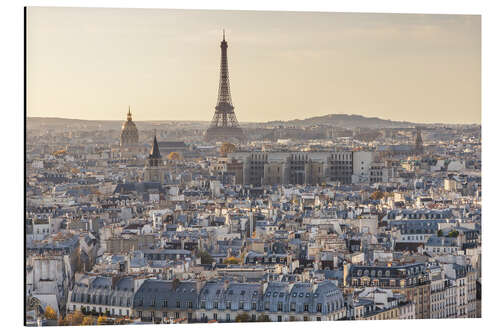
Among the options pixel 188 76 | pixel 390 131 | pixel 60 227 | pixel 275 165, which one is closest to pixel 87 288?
pixel 188 76

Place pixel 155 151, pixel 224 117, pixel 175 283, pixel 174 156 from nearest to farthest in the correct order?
pixel 175 283, pixel 224 117, pixel 155 151, pixel 174 156

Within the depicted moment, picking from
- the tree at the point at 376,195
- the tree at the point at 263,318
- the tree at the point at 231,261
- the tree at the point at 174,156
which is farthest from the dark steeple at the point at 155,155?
the tree at the point at 263,318

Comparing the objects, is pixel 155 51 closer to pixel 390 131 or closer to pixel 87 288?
pixel 87 288

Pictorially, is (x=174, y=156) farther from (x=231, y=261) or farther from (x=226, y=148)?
(x=231, y=261)

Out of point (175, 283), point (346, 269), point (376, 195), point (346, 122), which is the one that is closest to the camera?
point (175, 283)

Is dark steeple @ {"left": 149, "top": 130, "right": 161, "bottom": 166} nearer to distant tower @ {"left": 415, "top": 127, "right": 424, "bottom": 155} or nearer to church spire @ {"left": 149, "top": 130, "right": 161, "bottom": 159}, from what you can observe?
church spire @ {"left": 149, "top": 130, "right": 161, "bottom": 159}

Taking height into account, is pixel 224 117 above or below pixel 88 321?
above

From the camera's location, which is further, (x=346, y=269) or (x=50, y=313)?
(x=346, y=269)

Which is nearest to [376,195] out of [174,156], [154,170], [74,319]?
[174,156]
